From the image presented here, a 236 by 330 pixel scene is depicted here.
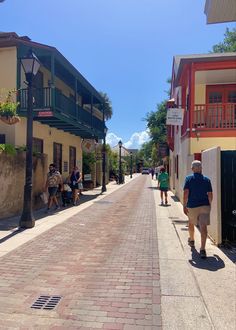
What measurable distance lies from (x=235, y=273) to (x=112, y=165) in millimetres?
39600

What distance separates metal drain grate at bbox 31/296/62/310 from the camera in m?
4.68

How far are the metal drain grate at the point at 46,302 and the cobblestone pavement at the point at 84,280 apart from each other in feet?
0.22

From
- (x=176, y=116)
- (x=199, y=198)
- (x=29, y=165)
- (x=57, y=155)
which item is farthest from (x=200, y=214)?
(x=57, y=155)

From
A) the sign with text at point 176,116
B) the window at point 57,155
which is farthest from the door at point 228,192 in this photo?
the window at point 57,155

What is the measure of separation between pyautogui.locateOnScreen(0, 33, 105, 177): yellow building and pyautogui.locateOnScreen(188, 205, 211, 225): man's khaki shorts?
29.1 ft

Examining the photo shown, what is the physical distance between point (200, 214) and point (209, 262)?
37.5 inches

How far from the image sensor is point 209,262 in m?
6.72

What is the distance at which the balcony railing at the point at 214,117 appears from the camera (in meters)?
15.1

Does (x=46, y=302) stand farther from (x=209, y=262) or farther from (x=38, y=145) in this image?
(x=38, y=145)

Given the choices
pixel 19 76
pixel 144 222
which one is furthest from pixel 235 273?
pixel 19 76

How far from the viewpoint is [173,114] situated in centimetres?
1486

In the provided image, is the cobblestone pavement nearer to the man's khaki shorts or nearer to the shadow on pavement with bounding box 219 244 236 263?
the man's khaki shorts

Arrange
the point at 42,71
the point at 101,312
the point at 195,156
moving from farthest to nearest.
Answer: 1. the point at 42,71
2. the point at 195,156
3. the point at 101,312

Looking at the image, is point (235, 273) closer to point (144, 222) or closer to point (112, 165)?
point (144, 222)
